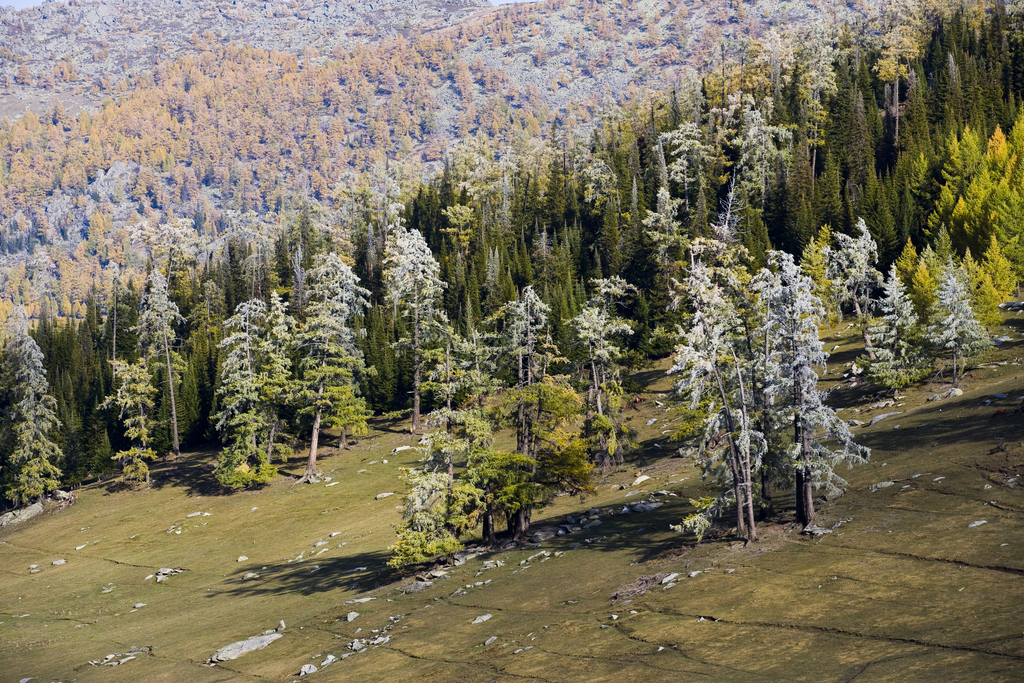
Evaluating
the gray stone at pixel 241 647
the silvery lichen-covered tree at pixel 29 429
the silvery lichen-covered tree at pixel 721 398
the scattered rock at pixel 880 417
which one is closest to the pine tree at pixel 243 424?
the silvery lichen-covered tree at pixel 29 429

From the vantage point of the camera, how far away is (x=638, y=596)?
36344 mm

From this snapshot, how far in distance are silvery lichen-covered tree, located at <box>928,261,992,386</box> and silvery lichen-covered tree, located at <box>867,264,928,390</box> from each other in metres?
2.30

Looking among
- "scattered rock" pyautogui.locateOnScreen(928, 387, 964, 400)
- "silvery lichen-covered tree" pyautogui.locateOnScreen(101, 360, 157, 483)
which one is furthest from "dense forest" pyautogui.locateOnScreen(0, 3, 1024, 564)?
"scattered rock" pyautogui.locateOnScreen(928, 387, 964, 400)

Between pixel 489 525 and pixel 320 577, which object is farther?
pixel 320 577

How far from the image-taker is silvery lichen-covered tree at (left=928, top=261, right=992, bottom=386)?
195 feet

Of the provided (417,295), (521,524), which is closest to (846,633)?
(521,524)

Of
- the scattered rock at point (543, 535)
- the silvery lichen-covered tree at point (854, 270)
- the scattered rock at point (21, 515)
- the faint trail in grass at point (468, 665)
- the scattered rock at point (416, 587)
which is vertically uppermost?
the silvery lichen-covered tree at point (854, 270)

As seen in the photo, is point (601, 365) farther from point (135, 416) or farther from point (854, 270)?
point (135, 416)

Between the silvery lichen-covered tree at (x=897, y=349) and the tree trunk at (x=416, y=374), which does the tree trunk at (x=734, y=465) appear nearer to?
the silvery lichen-covered tree at (x=897, y=349)

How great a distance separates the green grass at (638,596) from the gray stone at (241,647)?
78 centimetres

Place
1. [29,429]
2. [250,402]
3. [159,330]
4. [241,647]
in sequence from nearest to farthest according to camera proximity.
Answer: [241,647] → [250,402] → [29,429] → [159,330]

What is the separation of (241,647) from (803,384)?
1152 inches

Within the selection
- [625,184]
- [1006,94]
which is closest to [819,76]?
[1006,94]

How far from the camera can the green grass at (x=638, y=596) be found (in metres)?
28.1
